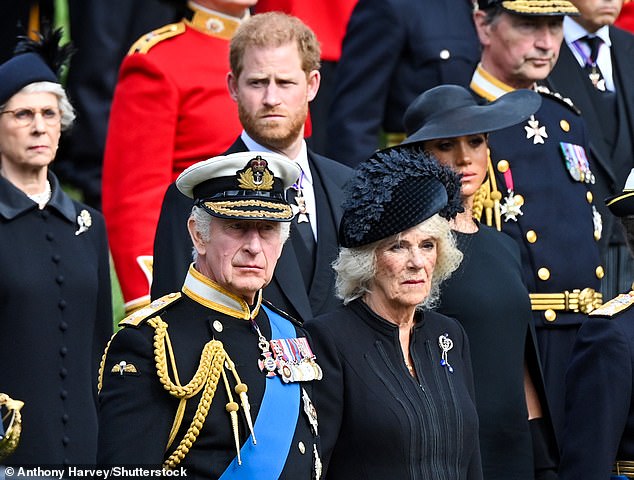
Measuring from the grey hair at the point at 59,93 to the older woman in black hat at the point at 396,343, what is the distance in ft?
6.40

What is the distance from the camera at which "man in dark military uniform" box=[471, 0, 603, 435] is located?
23.8 feet

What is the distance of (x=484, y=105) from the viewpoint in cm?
702

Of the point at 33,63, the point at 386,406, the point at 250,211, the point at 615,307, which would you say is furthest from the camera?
the point at 33,63

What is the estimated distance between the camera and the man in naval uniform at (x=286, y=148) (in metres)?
6.40

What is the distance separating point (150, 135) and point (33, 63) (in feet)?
1.98

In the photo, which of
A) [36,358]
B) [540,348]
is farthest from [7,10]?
[540,348]

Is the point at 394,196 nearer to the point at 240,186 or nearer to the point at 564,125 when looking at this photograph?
the point at 240,186

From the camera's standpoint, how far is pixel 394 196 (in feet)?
19.0

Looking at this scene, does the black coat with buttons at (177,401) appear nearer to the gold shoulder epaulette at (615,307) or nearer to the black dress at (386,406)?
the black dress at (386,406)

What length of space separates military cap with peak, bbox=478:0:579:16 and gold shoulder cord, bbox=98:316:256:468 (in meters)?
2.98

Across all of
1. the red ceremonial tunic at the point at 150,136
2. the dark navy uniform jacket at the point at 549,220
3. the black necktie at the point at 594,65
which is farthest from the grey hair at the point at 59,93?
the black necktie at the point at 594,65

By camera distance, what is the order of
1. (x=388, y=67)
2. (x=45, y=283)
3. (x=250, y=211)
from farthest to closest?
(x=388, y=67), (x=45, y=283), (x=250, y=211)

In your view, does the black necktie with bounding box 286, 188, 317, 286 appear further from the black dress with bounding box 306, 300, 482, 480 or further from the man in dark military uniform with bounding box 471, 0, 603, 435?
the man in dark military uniform with bounding box 471, 0, 603, 435

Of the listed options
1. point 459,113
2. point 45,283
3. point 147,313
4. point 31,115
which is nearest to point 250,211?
point 147,313
